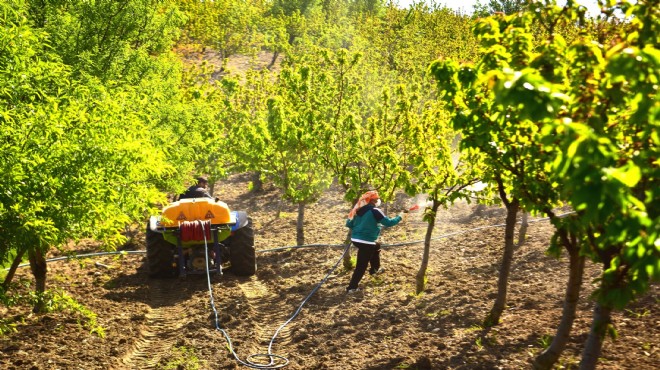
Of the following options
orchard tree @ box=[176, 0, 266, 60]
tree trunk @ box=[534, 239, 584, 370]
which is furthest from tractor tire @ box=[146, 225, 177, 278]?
orchard tree @ box=[176, 0, 266, 60]

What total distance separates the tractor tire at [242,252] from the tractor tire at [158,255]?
113 cm

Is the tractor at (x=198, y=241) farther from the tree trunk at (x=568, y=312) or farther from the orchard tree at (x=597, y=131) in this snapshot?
the orchard tree at (x=597, y=131)

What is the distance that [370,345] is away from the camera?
320 inches

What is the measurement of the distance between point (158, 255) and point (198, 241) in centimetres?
101

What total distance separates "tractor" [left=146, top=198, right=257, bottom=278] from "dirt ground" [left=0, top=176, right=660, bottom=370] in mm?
311

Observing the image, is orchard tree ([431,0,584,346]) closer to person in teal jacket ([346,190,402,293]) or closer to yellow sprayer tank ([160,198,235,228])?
person in teal jacket ([346,190,402,293])

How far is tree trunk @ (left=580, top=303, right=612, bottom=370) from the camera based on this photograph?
15.8ft

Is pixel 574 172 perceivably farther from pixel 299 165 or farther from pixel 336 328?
pixel 299 165

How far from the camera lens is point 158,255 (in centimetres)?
1180

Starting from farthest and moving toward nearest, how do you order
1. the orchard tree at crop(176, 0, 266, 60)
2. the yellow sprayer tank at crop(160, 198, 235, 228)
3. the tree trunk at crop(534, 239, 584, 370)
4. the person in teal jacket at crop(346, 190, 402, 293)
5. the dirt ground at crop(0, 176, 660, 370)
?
the orchard tree at crop(176, 0, 266, 60) → the yellow sprayer tank at crop(160, 198, 235, 228) → the person in teal jacket at crop(346, 190, 402, 293) → the dirt ground at crop(0, 176, 660, 370) → the tree trunk at crop(534, 239, 584, 370)

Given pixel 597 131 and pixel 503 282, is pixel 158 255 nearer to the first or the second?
pixel 503 282

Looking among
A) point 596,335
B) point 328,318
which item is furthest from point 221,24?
point 596,335

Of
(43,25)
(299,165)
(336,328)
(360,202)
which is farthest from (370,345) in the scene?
(43,25)

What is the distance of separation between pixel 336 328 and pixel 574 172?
21.0 feet
